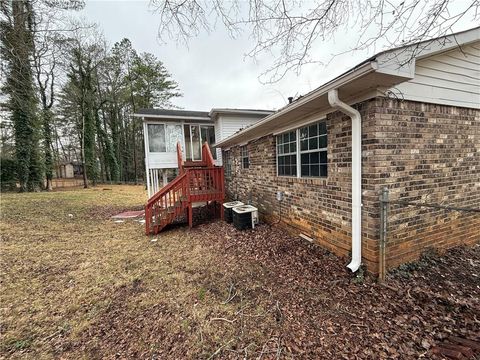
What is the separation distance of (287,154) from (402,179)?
2.44 m

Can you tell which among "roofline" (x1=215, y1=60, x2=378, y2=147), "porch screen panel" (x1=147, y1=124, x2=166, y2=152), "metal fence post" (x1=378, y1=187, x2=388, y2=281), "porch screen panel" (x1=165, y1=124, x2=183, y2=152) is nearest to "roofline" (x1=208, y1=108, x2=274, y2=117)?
"porch screen panel" (x1=165, y1=124, x2=183, y2=152)

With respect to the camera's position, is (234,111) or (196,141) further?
(196,141)

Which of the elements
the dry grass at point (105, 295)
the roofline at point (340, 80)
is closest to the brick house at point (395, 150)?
the roofline at point (340, 80)

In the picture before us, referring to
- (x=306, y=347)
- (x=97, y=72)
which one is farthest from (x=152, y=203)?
(x=97, y=72)

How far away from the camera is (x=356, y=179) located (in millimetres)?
3203

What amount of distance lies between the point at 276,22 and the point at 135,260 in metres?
5.13

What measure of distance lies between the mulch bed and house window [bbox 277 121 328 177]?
5.31 ft

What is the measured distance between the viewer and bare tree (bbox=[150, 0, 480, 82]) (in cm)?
233

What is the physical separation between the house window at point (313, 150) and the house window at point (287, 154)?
0.26 metres

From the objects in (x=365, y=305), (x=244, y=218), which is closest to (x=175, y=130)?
(x=244, y=218)

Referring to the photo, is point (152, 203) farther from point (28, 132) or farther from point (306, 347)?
point (28, 132)

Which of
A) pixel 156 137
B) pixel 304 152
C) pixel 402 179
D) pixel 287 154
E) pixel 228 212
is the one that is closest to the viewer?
pixel 402 179

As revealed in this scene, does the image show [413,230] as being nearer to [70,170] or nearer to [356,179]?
[356,179]

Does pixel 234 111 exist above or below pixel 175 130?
above
